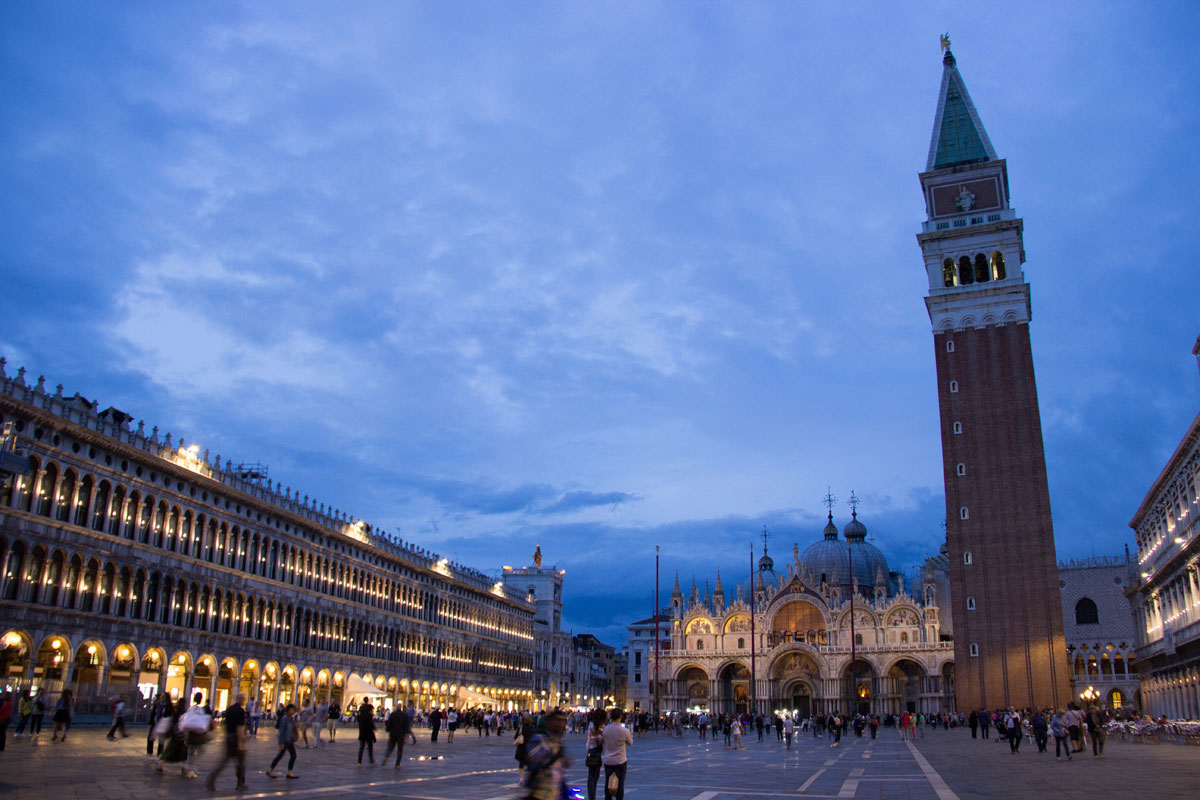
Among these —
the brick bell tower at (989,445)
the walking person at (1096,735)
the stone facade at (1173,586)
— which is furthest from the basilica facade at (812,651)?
the walking person at (1096,735)

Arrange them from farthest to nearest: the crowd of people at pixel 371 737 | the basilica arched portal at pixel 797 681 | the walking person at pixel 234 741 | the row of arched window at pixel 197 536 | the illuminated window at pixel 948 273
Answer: the basilica arched portal at pixel 797 681 → the illuminated window at pixel 948 273 → the row of arched window at pixel 197 536 → the walking person at pixel 234 741 → the crowd of people at pixel 371 737

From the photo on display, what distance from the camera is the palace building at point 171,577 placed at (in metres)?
37.5

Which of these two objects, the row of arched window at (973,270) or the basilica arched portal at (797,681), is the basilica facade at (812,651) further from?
the row of arched window at (973,270)

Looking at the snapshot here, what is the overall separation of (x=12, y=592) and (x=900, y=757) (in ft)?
114

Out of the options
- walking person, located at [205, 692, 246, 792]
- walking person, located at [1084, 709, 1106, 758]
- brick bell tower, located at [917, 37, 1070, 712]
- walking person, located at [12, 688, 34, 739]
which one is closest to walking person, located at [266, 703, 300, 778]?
walking person, located at [205, 692, 246, 792]

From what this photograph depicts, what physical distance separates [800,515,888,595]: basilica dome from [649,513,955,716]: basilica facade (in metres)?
1.04

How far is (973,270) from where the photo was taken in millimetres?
71312

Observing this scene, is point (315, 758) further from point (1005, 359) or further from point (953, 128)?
point (953, 128)

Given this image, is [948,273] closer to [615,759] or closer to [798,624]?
[798,624]

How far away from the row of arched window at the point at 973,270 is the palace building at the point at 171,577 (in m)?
48.8

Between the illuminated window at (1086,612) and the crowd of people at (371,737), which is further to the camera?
the illuminated window at (1086,612)

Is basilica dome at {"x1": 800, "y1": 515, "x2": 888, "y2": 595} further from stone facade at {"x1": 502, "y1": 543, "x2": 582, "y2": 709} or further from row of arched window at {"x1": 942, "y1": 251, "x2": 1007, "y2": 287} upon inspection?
row of arched window at {"x1": 942, "y1": 251, "x2": 1007, "y2": 287}

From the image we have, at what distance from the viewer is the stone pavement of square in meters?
16.0

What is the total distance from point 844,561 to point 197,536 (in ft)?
250
